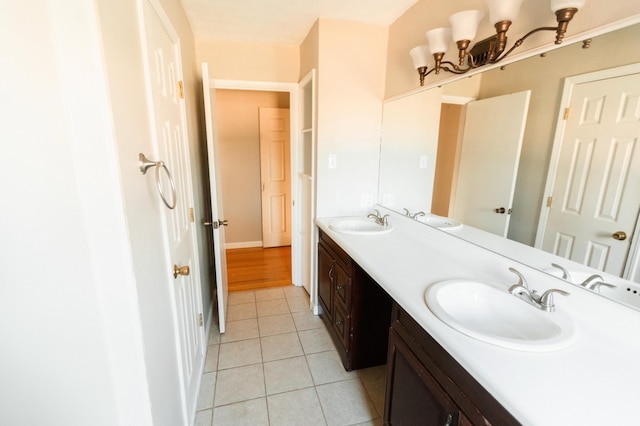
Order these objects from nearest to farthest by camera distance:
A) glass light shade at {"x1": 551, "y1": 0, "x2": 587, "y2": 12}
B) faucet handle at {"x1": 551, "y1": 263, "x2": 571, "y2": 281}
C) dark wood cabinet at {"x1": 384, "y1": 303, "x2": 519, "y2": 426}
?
dark wood cabinet at {"x1": 384, "y1": 303, "x2": 519, "y2": 426} < glass light shade at {"x1": 551, "y1": 0, "x2": 587, "y2": 12} < faucet handle at {"x1": 551, "y1": 263, "x2": 571, "y2": 281}

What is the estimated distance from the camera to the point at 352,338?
1816 mm

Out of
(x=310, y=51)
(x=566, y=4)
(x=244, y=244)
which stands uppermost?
(x=310, y=51)

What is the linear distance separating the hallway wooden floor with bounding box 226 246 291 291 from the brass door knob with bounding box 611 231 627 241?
2.59 metres

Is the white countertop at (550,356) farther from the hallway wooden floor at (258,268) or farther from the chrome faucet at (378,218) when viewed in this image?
the hallway wooden floor at (258,268)

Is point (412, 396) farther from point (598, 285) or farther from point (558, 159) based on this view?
point (558, 159)

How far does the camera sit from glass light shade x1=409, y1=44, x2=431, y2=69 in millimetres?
1651

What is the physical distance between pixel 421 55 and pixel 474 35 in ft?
1.38

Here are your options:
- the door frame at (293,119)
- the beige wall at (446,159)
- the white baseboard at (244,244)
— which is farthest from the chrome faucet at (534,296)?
the white baseboard at (244,244)

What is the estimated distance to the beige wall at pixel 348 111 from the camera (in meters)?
2.09

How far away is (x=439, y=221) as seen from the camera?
1.75 m

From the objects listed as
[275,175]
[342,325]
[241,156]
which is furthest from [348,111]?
[241,156]

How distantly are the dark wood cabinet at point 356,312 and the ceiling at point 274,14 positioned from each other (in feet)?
5.08

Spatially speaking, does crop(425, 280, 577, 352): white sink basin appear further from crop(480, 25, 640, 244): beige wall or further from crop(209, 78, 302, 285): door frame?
crop(209, 78, 302, 285): door frame

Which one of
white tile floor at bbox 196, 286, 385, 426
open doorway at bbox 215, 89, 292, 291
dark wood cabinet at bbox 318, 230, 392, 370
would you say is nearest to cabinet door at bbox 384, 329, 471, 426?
white tile floor at bbox 196, 286, 385, 426
